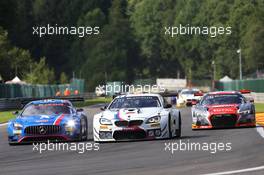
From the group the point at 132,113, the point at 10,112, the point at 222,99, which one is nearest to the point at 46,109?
the point at 132,113

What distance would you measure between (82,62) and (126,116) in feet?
431

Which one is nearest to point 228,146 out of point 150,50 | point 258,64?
point 258,64

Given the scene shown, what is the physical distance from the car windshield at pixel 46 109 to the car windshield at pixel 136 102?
1.29 meters

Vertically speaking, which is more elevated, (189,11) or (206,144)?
(189,11)

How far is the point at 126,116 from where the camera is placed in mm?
22031

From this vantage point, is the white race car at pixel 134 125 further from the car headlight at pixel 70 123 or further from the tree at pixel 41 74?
the tree at pixel 41 74

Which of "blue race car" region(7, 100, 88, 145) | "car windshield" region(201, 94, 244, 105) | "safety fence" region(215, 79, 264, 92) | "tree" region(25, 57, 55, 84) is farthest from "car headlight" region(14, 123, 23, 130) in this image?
"tree" region(25, 57, 55, 84)

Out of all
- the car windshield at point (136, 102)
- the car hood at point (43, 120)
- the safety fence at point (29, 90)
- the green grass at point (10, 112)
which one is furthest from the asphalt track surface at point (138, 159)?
the safety fence at point (29, 90)

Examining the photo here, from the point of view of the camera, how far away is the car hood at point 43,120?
22688 millimetres

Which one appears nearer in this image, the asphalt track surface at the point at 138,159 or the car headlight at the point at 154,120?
the asphalt track surface at the point at 138,159

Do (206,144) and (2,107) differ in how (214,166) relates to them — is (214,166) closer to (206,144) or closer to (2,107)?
(206,144)

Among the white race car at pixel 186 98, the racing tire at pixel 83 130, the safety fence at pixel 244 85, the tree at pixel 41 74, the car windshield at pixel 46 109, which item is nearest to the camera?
the racing tire at pixel 83 130

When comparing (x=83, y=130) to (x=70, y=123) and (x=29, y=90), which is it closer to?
(x=70, y=123)

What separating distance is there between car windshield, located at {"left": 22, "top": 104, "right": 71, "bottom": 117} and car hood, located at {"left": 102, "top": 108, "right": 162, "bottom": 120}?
169cm
